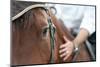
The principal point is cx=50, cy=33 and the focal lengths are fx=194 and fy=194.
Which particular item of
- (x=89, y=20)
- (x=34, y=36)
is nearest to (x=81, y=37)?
(x=89, y=20)

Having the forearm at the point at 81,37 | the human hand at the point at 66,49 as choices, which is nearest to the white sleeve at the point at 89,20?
the forearm at the point at 81,37

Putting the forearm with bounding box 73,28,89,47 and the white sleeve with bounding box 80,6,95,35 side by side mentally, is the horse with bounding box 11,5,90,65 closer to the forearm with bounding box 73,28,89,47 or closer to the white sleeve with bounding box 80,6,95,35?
the forearm with bounding box 73,28,89,47

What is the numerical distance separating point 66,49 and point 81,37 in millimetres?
245

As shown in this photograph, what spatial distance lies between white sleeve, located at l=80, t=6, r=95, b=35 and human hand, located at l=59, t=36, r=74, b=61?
0.27 metres

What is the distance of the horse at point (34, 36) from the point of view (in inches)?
81.8

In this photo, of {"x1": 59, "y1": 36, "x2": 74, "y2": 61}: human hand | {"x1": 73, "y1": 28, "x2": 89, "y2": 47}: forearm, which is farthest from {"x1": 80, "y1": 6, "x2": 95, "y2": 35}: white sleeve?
{"x1": 59, "y1": 36, "x2": 74, "y2": 61}: human hand

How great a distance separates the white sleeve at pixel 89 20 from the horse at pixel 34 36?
27 cm

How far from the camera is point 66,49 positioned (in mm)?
2297

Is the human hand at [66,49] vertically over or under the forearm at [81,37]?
under

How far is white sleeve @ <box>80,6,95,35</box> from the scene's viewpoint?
7.86 ft

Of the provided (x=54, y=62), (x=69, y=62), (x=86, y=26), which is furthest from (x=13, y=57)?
(x=86, y=26)

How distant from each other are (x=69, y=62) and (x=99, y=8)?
2.64 feet

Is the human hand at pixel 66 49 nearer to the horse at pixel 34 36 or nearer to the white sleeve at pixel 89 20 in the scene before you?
the horse at pixel 34 36

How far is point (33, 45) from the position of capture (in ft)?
7.04
